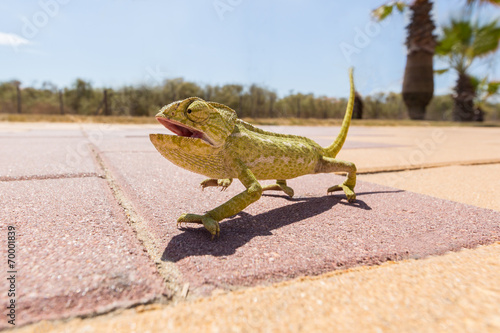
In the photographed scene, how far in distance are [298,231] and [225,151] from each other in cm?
44

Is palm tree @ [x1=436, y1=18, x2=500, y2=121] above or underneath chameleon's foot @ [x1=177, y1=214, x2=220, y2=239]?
above

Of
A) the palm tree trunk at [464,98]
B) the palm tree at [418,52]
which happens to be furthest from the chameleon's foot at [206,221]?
the palm tree trunk at [464,98]

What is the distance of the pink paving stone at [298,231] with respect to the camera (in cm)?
82

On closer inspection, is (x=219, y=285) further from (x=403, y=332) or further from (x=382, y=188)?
(x=382, y=188)

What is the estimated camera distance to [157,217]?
1.17 meters

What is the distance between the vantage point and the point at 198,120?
113 centimetres

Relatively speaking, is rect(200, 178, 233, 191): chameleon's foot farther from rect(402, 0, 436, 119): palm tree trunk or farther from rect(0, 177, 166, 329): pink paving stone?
rect(402, 0, 436, 119): palm tree trunk

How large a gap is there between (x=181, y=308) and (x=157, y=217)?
58 centimetres

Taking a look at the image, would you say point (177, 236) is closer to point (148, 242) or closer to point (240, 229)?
point (148, 242)

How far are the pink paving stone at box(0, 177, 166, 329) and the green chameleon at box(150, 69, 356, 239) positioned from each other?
0.86ft

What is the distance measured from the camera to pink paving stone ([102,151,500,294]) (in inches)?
32.2

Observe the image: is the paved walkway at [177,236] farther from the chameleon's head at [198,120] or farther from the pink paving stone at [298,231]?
the chameleon's head at [198,120]

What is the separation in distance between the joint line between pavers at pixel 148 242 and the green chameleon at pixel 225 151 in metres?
0.14

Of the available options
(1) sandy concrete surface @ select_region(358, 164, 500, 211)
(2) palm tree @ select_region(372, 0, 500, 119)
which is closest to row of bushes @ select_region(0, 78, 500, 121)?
(2) palm tree @ select_region(372, 0, 500, 119)
